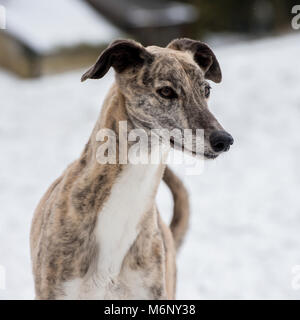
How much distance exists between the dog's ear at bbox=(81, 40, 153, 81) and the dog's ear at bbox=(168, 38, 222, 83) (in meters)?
0.40

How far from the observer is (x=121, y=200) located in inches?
119

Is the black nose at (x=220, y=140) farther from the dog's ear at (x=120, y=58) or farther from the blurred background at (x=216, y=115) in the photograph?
the blurred background at (x=216, y=115)

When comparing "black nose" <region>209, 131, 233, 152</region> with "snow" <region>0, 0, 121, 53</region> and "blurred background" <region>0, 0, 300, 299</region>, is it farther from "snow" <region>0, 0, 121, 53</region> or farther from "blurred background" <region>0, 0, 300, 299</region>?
"snow" <region>0, 0, 121, 53</region>

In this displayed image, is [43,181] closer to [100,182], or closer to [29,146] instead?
[29,146]

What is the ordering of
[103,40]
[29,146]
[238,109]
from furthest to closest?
[103,40] → [238,109] → [29,146]

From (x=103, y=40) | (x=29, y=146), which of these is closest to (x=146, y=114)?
(x=29, y=146)

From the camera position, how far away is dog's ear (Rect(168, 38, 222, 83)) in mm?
3265

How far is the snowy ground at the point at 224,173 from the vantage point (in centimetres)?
509

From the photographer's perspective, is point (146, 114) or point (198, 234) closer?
point (146, 114)

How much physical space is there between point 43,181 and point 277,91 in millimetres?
4146

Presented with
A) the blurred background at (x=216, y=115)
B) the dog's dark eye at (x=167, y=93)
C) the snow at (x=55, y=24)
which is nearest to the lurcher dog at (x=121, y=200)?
the dog's dark eye at (x=167, y=93)
